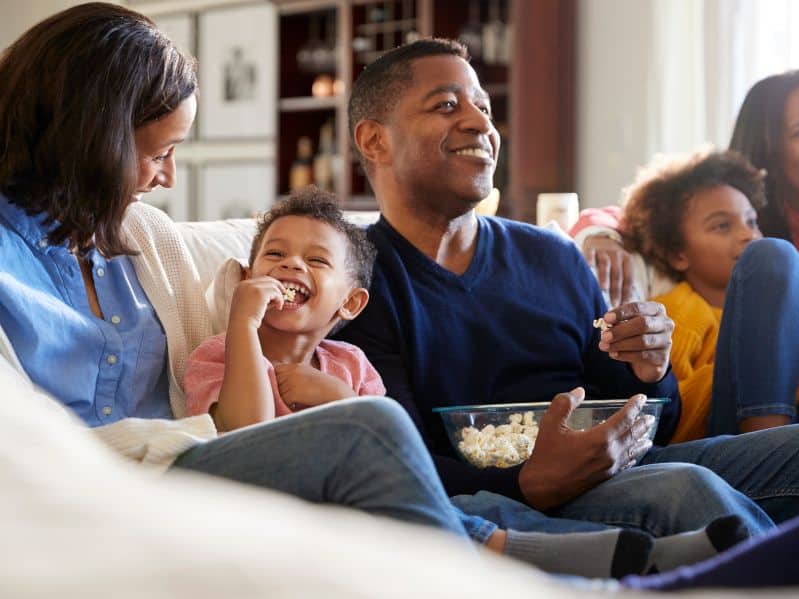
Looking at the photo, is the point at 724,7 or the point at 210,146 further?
the point at 210,146

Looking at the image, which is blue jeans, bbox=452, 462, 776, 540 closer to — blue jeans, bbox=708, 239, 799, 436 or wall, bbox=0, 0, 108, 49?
blue jeans, bbox=708, 239, 799, 436

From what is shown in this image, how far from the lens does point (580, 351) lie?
2.06 meters

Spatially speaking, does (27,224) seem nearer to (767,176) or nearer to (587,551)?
(587,551)

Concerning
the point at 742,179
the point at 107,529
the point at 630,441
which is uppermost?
the point at 742,179

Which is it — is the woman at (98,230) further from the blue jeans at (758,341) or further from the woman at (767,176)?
the woman at (767,176)

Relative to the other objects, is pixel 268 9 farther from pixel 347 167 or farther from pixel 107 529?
pixel 107 529

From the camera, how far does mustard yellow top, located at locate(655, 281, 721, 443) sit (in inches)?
83.8

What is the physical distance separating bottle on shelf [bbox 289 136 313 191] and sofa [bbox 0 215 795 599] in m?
5.40

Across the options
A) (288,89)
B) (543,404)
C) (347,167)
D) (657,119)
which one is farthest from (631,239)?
(288,89)

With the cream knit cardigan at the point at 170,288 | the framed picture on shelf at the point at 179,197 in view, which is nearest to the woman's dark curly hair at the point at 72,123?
the cream knit cardigan at the point at 170,288

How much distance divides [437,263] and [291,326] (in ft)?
1.12

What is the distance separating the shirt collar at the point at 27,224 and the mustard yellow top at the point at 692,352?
123cm

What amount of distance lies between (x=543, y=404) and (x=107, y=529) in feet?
3.78

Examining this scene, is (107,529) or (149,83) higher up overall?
(149,83)
